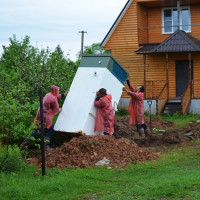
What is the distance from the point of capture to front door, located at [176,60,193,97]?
28.0 m

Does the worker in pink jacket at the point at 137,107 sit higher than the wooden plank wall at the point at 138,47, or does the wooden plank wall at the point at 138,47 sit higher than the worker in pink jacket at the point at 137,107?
the wooden plank wall at the point at 138,47

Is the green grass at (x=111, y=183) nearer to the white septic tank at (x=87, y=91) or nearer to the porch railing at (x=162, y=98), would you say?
the white septic tank at (x=87, y=91)

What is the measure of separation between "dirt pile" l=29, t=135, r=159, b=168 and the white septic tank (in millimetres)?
1089

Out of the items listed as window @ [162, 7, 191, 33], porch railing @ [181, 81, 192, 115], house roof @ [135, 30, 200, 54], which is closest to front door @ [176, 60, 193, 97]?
house roof @ [135, 30, 200, 54]

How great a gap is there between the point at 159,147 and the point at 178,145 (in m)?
0.54

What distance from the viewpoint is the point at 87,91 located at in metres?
13.0

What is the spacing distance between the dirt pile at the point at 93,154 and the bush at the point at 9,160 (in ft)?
2.39

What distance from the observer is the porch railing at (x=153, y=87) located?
27891mm

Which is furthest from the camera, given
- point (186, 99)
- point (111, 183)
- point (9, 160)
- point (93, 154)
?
point (186, 99)

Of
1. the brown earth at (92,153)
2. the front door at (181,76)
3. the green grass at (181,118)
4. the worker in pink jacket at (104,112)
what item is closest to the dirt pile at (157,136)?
the worker in pink jacket at (104,112)

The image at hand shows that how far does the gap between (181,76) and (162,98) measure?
2921 mm

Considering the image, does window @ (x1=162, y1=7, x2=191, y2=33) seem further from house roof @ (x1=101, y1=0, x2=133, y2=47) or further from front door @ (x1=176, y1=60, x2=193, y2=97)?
house roof @ (x1=101, y1=0, x2=133, y2=47)

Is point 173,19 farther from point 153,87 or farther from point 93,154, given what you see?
point 93,154

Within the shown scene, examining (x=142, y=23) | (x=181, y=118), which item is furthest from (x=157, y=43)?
(x=181, y=118)
